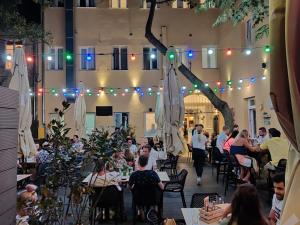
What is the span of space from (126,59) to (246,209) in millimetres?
17283

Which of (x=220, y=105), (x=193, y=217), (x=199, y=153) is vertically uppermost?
(x=220, y=105)

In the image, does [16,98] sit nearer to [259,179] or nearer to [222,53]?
[259,179]

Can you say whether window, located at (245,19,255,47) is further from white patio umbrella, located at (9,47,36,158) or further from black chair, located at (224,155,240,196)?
white patio umbrella, located at (9,47,36,158)

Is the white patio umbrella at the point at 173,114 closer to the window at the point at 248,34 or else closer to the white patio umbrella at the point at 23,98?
the white patio umbrella at the point at 23,98

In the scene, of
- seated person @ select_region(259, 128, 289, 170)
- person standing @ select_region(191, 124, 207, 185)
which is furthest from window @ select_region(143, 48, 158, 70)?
seated person @ select_region(259, 128, 289, 170)

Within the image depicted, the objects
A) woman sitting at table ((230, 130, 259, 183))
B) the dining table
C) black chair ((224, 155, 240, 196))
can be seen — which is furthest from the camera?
black chair ((224, 155, 240, 196))

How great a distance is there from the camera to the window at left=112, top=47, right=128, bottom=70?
19906 millimetres

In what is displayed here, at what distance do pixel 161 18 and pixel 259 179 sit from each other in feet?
38.1

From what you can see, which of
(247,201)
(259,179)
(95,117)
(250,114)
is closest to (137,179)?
(247,201)

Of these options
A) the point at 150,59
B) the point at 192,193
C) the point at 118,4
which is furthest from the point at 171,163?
the point at 118,4

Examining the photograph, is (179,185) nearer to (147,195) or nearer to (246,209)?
(147,195)

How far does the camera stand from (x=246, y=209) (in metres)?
3.18

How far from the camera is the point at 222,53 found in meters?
19.7

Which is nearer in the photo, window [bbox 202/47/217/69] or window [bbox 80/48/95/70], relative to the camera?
window [bbox 80/48/95/70]
